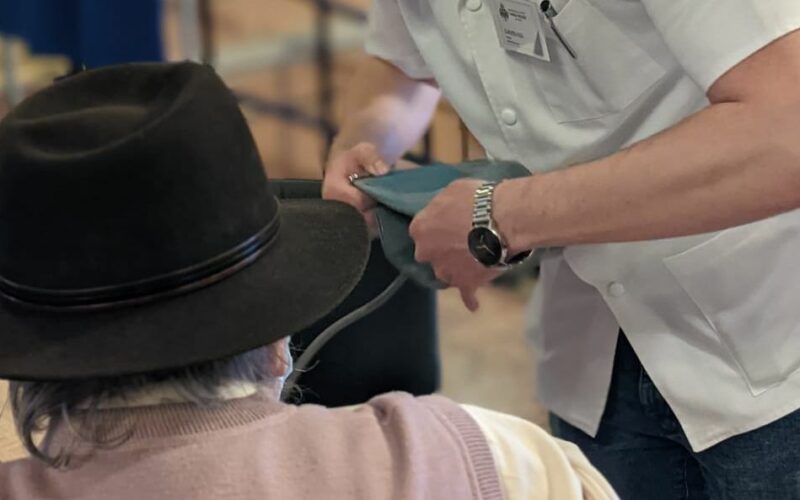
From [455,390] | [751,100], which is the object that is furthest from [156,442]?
[455,390]

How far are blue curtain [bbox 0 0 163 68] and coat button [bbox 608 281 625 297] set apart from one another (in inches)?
67.4

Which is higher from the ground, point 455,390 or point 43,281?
point 43,281

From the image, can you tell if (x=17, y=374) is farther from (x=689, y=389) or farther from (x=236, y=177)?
(x=689, y=389)

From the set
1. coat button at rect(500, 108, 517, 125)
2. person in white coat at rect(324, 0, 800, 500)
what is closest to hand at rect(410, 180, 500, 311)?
person in white coat at rect(324, 0, 800, 500)

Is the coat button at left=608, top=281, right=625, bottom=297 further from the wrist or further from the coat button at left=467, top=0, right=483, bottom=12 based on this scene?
the coat button at left=467, top=0, right=483, bottom=12

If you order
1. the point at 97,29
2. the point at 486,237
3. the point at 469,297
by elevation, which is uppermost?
the point at 486,237

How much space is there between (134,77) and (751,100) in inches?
19.3

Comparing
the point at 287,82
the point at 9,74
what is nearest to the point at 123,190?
the point at 9,74

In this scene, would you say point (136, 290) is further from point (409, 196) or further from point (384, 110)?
point (384, 110)

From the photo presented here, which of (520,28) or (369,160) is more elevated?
(520,28)

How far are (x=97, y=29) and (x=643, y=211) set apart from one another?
1.98m

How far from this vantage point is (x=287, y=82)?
4.63m

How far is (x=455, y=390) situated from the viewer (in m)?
2.86

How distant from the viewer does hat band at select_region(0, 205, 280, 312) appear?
869 mm
